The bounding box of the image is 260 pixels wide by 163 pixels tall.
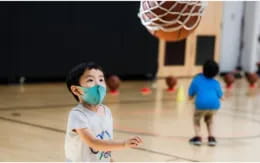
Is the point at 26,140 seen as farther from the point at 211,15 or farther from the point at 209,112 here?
the point at 211,15

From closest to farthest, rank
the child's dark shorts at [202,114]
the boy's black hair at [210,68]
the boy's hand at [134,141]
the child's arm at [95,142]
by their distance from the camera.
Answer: the boy's hand at [134,141] < the child's arm at [95,142] < the boy's black hair at [210,68] < the child's dark shorts at [202,114]

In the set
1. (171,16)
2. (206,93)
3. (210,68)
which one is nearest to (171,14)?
(171,16)

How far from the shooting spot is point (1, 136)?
18.9 feet

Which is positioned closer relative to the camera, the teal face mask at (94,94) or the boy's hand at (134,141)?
the boy's hand at (134,141)

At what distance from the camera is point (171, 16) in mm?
3957

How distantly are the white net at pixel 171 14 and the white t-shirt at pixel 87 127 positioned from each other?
1.31 metres

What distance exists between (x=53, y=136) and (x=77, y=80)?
10.3ft

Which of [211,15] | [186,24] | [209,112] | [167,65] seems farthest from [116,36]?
[186,24]

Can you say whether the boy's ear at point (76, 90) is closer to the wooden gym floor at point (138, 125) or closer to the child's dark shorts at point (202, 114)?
the wooden gym floor at point (138, 125)

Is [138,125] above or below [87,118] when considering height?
above

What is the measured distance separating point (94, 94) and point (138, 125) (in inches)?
160

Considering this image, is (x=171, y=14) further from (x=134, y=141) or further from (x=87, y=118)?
(x=134, y=141)

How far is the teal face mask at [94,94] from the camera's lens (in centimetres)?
280

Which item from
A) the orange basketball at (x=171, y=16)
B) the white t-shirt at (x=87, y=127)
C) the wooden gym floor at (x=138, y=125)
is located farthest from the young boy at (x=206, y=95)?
the white t-shirt at (x=87, y=127)
